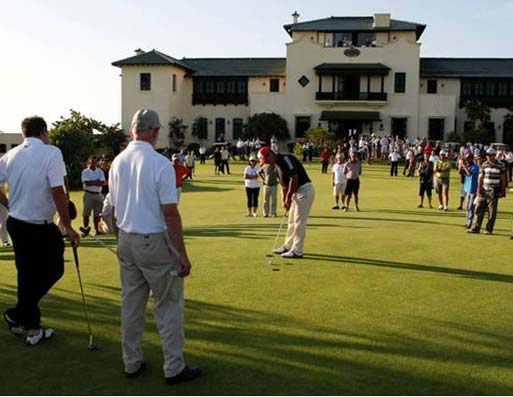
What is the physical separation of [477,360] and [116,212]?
3.31m

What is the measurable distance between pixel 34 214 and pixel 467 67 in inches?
2264

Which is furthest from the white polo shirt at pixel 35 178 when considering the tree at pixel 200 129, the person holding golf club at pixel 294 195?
the tree at pixel 200 129

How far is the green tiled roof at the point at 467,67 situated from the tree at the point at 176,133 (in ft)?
71.2

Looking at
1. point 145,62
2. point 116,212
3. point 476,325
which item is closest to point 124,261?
point 116,212

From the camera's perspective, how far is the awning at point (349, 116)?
55219 mm

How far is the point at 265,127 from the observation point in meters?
55.0

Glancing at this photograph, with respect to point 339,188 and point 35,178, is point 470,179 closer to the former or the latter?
point 339,188

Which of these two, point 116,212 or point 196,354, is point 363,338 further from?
point 116,212

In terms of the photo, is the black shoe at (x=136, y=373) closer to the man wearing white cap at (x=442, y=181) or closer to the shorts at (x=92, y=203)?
the shorts at (x=92, y=203)

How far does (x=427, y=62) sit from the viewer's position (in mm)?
60031

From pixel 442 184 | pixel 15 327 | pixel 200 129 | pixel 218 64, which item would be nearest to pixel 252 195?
pixel 442 184

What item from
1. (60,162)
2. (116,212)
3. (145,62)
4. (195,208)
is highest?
(145,62)

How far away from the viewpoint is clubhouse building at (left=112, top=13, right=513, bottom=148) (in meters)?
55.5

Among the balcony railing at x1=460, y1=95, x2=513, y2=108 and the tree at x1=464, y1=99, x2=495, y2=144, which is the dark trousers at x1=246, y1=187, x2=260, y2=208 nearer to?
the tree at x1=464, y1=99, x2=495, y2=144
